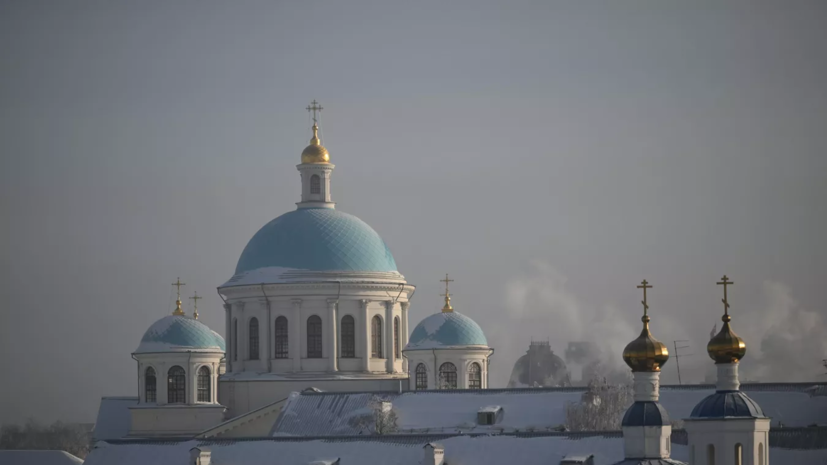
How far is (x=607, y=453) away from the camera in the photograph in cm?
6375

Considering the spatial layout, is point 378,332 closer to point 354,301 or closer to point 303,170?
point 354,301

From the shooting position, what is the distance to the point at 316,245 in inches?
3366

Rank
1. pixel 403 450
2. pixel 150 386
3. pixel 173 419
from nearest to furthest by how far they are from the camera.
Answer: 1. pixel 403 450
2. pixel 173 419
3. pixel 150 386

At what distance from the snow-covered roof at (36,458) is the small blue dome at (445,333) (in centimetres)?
1592

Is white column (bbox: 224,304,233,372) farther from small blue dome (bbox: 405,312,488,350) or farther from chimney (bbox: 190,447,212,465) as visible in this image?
chimney (bbox: 190,447,212,465)

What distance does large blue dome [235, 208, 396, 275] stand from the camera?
85.2 m

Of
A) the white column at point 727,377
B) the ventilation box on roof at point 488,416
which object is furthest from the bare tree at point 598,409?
the white column at point 727,377

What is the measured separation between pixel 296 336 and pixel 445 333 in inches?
219

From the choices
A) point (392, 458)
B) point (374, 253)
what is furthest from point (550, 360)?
point (392, 458)

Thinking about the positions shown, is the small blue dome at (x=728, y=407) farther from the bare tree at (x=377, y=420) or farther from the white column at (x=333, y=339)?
the white column at (x=333, y=339)

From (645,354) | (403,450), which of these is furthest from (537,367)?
(645,354)

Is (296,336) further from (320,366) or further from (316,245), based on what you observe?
(316,245)

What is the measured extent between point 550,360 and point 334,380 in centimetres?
4451

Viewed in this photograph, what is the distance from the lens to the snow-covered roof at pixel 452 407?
75.4 meters
